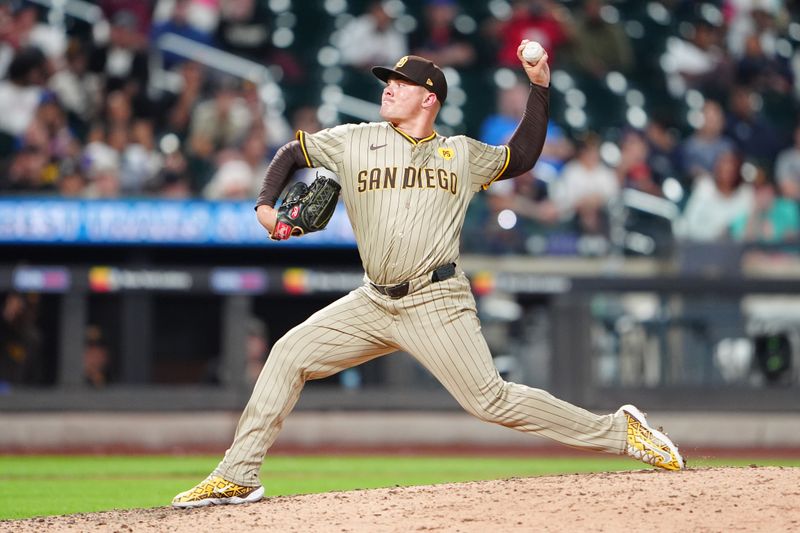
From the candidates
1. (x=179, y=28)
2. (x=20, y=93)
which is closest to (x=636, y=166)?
(x=179, y=28)

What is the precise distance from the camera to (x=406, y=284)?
5.21 metres

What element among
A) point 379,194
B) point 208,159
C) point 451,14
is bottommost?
point 379,194

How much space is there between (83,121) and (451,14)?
402 centimetres

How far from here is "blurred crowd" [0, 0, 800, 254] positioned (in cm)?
1122

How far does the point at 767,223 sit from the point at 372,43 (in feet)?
14.2

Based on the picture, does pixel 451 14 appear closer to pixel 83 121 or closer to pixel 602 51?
pixel 602 51

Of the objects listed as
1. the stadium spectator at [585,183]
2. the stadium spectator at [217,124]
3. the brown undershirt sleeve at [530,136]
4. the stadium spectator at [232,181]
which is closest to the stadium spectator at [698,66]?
the stadium spectator at [585,183]

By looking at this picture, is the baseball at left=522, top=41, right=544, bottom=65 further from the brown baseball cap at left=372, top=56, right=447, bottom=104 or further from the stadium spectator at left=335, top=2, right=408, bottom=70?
the stadium spectator at left=335, top=2, right=408, bottom=70

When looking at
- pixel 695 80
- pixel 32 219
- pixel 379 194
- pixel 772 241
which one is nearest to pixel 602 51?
pixel 695 80

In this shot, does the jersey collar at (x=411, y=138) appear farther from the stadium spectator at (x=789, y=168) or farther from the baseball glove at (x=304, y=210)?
the stadium spectator at (x=789, y=168)

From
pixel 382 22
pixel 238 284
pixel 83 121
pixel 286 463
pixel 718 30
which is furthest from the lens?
pixel 718 30

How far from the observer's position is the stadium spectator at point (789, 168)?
11.9 meters

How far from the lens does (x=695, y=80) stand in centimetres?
1356

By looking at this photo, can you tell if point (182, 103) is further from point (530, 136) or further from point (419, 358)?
point (419, 358)
